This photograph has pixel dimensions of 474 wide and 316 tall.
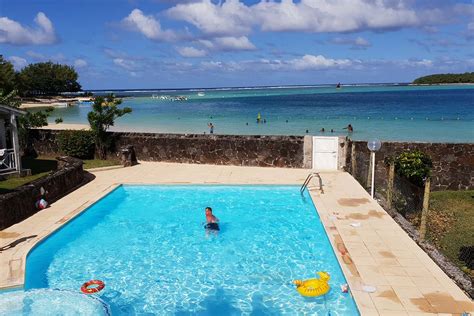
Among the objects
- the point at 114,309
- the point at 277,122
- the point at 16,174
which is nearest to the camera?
the point at 114,309

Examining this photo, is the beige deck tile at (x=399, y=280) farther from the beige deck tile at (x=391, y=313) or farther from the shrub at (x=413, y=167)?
the shrub at (x=413, y=167)

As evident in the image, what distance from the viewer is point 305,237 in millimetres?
12391

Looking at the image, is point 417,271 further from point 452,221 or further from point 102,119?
point 102,119

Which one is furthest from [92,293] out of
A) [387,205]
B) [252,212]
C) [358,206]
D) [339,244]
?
[387,205]

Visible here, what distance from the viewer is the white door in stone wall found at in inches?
798

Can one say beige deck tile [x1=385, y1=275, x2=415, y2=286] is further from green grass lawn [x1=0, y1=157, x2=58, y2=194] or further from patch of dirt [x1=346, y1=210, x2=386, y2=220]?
green grass lawn [x1=0, y1=157, x2=58, y2=194]

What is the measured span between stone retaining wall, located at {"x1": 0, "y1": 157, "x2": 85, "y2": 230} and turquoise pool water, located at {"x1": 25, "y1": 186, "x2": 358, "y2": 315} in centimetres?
163

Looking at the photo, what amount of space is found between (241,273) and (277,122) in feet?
153

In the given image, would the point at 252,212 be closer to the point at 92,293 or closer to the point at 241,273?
the point at 241,273

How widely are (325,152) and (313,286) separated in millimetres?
12111

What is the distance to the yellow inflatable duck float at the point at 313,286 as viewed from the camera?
8883 mm

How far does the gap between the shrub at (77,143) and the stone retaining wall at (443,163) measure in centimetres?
1416

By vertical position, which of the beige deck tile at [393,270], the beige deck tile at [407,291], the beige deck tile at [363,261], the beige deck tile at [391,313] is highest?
the beige deck tile at [363,261]

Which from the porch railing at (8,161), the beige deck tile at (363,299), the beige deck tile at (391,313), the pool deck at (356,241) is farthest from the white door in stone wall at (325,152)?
the porch railing at (8,161)
